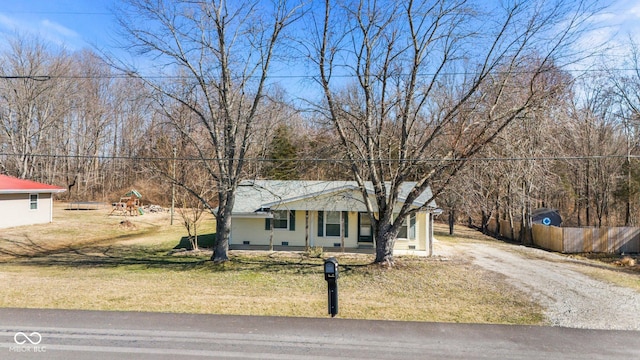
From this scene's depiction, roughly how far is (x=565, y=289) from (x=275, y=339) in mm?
9461

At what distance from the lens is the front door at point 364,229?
18.9m

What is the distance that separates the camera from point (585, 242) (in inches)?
824

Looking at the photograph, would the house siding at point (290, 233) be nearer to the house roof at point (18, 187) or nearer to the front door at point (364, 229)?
the front door at point (364, 229)

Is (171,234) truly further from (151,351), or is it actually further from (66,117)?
(66,117)

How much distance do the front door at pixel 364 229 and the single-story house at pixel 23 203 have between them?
21353 mm

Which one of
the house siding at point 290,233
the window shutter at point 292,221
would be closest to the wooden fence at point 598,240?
the house siding at point 290,233

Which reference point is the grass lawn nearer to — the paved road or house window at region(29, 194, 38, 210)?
the paved road

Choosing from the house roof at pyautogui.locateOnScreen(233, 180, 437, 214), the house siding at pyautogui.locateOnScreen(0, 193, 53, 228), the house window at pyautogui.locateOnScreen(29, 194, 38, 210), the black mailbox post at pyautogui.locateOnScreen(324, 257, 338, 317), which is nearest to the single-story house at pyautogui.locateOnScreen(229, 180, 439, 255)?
the house roof at pyautogui.locateOnScreen(233, 180, 437, 214)

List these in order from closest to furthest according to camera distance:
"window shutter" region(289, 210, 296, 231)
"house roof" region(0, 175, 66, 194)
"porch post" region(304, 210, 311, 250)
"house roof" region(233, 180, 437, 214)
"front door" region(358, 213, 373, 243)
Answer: "house roof" region(233, 180, 437, 214) → "porch post" region(304, 210, 311, 250) → "front door" region(358, 213, 373, 243) → "window shutter" region(289, 210, 296, 231) → "house roof" region(0, 175, 66, 194)

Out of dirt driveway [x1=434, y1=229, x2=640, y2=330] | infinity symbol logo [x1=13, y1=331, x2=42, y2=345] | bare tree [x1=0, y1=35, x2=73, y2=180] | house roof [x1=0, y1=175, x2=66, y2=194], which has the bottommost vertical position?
dirt driveway [x1=434, y1=229, x2=640, y2=330]

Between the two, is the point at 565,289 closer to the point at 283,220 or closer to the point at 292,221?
the point at 292,221

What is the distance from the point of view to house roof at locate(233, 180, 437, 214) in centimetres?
1729

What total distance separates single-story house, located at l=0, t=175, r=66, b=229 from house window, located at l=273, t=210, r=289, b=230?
17101 mm

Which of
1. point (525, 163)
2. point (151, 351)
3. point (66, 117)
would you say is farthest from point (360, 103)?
point (66, 117)
